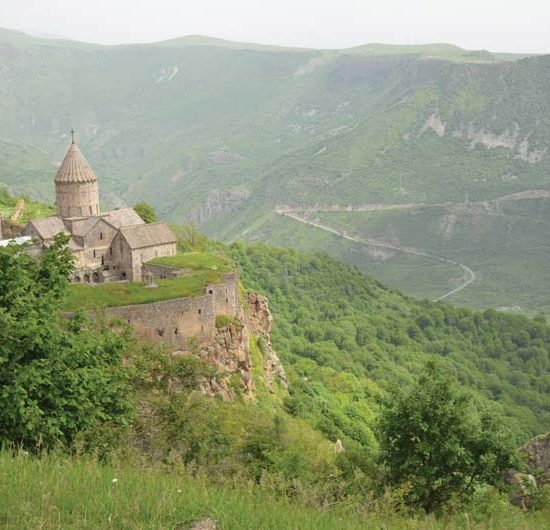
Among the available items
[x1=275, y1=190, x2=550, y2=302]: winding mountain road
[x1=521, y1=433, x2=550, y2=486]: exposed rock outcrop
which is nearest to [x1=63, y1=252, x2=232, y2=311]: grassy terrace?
[x1=521, y1=433, x2=550, y2=486]: exposed rock outcrop

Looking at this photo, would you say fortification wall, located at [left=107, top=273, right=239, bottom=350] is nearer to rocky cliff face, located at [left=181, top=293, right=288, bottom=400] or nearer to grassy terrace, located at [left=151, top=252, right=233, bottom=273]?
rocky cliff face, located at [left=181, top=293, right=288, bottom=400]

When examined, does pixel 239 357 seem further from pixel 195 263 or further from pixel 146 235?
pixel 146 235

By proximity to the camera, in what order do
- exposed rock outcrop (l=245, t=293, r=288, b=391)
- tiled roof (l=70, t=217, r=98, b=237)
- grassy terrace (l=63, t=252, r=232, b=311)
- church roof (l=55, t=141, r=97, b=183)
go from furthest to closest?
church roof (l=55, t=141, r=97, b=183) < exposed rock outcrop (l=245, t=293, r=288, b=391) < tiled roof (l=70, t=217, r=98, b=237) < grassy terrace (l=63, t=252, r=232, b=311)

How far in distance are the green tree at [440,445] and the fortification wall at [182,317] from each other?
40.0 ft

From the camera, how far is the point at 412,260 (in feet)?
452

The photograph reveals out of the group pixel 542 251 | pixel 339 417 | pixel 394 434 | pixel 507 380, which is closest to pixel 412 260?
pixel 542 251

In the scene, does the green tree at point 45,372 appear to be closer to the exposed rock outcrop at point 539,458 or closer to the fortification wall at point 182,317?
the fortification wall at point 182,317

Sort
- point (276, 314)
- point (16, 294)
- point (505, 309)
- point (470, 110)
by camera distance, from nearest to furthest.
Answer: point (16, 294) < point (276, 314) < point (505, 309) < point (470, 110)

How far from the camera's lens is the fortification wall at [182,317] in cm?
3192

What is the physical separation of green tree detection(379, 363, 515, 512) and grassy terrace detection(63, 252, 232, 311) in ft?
39.8

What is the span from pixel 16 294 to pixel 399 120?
183652 mm

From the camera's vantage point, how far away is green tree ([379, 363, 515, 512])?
2109cm

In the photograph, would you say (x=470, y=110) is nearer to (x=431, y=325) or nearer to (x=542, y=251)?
(x=542, y=251)

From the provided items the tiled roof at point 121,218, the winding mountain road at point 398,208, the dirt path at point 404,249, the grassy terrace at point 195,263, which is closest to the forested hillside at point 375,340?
the grassy terrace at point 195,263
